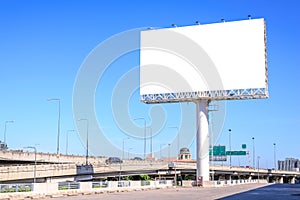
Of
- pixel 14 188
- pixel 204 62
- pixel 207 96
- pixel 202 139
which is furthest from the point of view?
pixel 202 139

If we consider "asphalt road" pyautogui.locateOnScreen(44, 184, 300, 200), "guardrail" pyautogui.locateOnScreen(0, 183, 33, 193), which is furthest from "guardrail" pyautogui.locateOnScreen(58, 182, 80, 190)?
"guardrail" pyautogui.locateOnScreen(0, 183, 33, 193)

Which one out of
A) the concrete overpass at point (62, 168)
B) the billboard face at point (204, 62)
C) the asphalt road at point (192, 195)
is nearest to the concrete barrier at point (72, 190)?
the asphalt road at point (192, 195)

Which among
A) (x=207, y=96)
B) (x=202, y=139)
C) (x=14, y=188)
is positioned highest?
(x=207, y=96)

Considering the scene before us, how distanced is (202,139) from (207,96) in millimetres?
6709

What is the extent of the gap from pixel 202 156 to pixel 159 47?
17841mm

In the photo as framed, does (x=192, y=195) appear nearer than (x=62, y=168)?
Yes

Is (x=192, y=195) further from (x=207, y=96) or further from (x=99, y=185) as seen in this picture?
(x=207, y=96)

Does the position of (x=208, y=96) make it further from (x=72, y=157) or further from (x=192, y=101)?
(x=72, y=157)

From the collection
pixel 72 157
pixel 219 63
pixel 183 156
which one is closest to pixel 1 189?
pixel 219 63

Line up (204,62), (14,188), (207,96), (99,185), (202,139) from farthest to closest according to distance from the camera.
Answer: (202,139) < (207,96) < (204,62) < (99,185) < (14,188)

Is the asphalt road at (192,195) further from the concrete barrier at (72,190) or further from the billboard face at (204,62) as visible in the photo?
the billboard face at (204,62)

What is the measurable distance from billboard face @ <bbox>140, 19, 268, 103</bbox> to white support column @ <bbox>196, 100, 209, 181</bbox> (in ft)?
7.59

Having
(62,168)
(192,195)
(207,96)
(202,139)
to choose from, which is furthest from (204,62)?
(62,168)

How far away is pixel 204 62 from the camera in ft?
212
